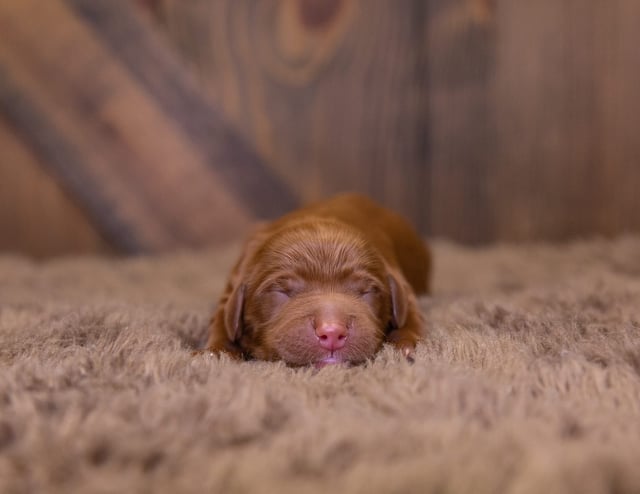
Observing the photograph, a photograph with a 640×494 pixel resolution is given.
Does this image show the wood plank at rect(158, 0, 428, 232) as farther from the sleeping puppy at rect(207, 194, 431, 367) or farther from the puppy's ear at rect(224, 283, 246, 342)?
the puppy's ear at rect(224, 283, 246, 342)

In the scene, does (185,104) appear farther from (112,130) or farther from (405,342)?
(405,342)

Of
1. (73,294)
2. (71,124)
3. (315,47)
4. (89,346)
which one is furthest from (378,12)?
(89,346)

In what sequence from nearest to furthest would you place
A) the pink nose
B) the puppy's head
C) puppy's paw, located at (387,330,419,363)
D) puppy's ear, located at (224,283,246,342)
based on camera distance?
puppy's paw, located at (387,330,419,363) → the pink nose → the puppy's head → puppy's ear, located at (224,283,246,342)

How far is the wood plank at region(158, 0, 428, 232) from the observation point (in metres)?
3.99

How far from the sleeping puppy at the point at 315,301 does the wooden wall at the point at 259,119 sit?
1676mm

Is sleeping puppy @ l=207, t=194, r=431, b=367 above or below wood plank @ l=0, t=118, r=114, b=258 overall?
above

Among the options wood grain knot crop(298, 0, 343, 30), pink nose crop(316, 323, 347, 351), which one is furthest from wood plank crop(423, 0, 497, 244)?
pink nose crop(316, 323, 347, 351)

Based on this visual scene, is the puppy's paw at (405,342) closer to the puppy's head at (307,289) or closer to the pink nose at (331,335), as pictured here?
the puppy's head at (307,289)

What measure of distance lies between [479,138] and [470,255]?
71cm

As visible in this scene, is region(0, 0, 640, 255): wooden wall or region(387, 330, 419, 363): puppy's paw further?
region(0, 0, 640, 255): wooden wall

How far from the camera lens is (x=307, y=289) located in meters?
2.19

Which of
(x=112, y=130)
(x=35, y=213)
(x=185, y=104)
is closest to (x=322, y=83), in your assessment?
(x=185, y=104)

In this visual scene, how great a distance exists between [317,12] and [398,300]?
7.61 feet

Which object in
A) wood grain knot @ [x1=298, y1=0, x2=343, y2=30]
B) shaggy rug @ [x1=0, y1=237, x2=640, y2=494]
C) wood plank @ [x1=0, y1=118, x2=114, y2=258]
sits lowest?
wood plank @ [x1=0, y1=118, x2=114, y2=258]
